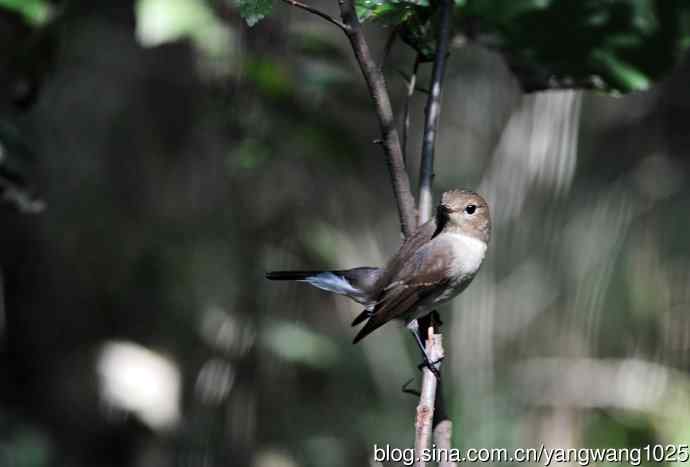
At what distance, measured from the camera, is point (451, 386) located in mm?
4332

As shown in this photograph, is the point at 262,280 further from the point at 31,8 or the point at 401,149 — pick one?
the point at 401,149

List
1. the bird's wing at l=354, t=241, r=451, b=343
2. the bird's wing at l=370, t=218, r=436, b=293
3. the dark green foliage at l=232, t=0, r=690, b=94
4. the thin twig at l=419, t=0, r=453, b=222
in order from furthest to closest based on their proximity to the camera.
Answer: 1. the bird's wing at l=354, t=241, r=451, b=343
2. the bird's wing at l=370, t=218, r=436, b=293
3. the dark green foliage at l=232, t=0, r=690, b=94
4. the thin twig at l=419, t=0, r=453, b=222

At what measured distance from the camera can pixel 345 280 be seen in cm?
294

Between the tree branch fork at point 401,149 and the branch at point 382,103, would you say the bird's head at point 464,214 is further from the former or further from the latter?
the branch at point 382,103

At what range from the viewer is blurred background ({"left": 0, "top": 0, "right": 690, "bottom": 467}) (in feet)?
13.3

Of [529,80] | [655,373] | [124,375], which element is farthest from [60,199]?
[655,373]

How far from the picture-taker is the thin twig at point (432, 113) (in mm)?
1831

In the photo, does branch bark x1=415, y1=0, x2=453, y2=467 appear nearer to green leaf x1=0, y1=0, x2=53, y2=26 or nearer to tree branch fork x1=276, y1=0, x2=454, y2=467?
tree branch fork x1=276, y1=0, x2=454, y2=467

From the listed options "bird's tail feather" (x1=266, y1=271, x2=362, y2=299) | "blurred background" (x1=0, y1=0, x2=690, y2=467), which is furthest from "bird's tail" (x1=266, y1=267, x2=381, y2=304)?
"blurred background" (x1=0, y1=0, x2=690, y2=467)

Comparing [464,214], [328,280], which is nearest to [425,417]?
[464,214]

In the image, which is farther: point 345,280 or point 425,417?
point 345,280

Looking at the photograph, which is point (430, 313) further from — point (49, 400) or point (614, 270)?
point (49, 400)

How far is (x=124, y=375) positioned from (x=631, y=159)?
3.36 m

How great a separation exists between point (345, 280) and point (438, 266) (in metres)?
0.41
